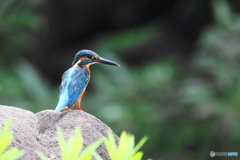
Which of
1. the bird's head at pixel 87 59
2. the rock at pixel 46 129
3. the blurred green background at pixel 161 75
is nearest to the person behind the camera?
the rock at pixel 46 129

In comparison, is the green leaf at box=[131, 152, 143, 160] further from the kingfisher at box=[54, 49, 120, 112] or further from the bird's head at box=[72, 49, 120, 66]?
the bird's head at box=[72, 49, 120, 66]

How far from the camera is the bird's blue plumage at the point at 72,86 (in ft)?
12.8

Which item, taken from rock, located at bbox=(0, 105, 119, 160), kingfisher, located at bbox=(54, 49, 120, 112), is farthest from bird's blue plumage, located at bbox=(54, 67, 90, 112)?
rock, located at bbox=(0, 105, 119, 160)

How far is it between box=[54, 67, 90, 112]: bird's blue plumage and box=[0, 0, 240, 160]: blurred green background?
5.39 m

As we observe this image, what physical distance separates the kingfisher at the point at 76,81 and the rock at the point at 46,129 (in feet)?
1.27

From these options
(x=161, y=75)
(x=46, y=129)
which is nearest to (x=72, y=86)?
(x=46, y=129)

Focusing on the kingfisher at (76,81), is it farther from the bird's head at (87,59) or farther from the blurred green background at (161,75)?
the blurred green background at (161,75)

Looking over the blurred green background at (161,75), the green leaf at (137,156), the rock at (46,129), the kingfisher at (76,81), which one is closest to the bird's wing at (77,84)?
the kingfisher at (76,81)

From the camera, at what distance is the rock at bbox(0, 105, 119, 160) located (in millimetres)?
2816

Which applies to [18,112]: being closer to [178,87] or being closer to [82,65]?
[82,65]

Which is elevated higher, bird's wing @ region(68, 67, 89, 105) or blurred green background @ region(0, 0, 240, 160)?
blurred green background @ region(0, 0, 240, 160)

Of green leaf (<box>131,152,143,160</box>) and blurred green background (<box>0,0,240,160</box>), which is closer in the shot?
green leaf (<box>131,152,143,160</box>)

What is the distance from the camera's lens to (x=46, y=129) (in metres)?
3.18

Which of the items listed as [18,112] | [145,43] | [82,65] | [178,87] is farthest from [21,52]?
[18,112]
